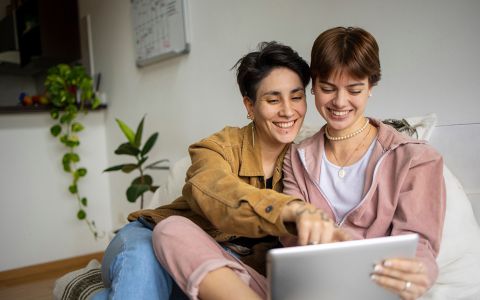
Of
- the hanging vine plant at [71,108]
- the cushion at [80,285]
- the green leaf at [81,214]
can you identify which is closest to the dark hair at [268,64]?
the cushion at [80,285]

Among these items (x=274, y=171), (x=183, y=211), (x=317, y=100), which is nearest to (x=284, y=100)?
(x=317, y=100)

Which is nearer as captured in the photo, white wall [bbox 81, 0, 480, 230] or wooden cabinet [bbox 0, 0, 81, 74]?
white wall [bbox 81, 0, 480, 230]

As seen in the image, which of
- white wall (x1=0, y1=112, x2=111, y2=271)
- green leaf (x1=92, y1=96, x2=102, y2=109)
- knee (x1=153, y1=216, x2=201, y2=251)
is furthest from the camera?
green leaf (x1=92, y1=96, x2=102, y2=109)

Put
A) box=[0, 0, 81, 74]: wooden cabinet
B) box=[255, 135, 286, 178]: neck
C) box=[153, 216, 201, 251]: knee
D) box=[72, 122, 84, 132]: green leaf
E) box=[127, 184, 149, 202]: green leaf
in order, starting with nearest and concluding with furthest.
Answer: box=[153, 216, 201, 251]: knee
box=[255, 135, 286, 178]: neck
box=[127, 184, 149, 202]: green leaf
box=[72, 122, 84, 132]: green leaf
box=[0, 0, 81, 74]: wooden cabinet

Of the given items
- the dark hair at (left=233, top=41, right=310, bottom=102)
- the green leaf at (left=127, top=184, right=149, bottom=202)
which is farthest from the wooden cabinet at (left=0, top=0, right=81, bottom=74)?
the dark hair at (left=233, top=41, right=310, bottom=102)

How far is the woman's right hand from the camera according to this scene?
0.77 metres

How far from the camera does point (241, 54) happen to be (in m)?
2.07

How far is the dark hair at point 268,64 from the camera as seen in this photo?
1.19 meters

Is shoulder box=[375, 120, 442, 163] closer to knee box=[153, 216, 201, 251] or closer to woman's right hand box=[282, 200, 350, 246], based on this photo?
woman's right hand box=[282, 200, 350, 246]

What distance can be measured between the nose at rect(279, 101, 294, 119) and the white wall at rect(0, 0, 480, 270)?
532mm

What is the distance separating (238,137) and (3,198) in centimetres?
235

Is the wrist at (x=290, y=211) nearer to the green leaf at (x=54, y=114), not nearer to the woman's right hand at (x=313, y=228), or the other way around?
the woman's right hand at (x=313, y=228)

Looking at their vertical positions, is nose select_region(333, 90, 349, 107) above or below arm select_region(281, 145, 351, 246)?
above

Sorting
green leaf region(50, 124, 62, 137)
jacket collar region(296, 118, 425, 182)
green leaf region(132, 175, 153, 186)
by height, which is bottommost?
green leaf region(132, 175, 153, 186)
